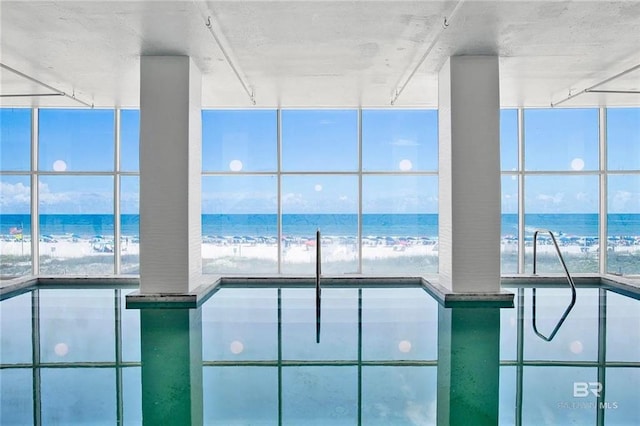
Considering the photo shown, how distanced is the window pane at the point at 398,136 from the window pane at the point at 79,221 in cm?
1421

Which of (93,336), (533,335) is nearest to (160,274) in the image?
(93,336)

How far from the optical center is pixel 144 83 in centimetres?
607

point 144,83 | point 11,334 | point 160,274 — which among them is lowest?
point 11,334

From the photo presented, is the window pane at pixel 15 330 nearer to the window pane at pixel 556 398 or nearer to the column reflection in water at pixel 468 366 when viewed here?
the column reflection in water at pixel 468 366

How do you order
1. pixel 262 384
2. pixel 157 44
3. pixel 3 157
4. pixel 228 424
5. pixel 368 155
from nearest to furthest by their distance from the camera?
pixel 228 424 < pixel 262 384 < pixel 157 44 < pixel 3 157 < pixel 368 155

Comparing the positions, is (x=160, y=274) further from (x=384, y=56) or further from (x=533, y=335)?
(x=533, y=335)

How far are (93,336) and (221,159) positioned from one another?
2510 centimetres

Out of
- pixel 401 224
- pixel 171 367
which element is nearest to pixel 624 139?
pixel 401 224

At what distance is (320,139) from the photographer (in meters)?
26.0

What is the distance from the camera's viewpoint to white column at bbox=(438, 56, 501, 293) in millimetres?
6180

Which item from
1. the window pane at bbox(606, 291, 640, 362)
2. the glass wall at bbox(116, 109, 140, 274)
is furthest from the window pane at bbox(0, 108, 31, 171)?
the window pane at bbox(606, 291, 640, 362)

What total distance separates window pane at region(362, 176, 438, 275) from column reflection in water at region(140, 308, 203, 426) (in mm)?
20375

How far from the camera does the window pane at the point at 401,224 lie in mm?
25828

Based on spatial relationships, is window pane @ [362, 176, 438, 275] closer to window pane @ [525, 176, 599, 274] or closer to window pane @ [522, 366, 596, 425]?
window pane @ [525, 176, 599, 274]
